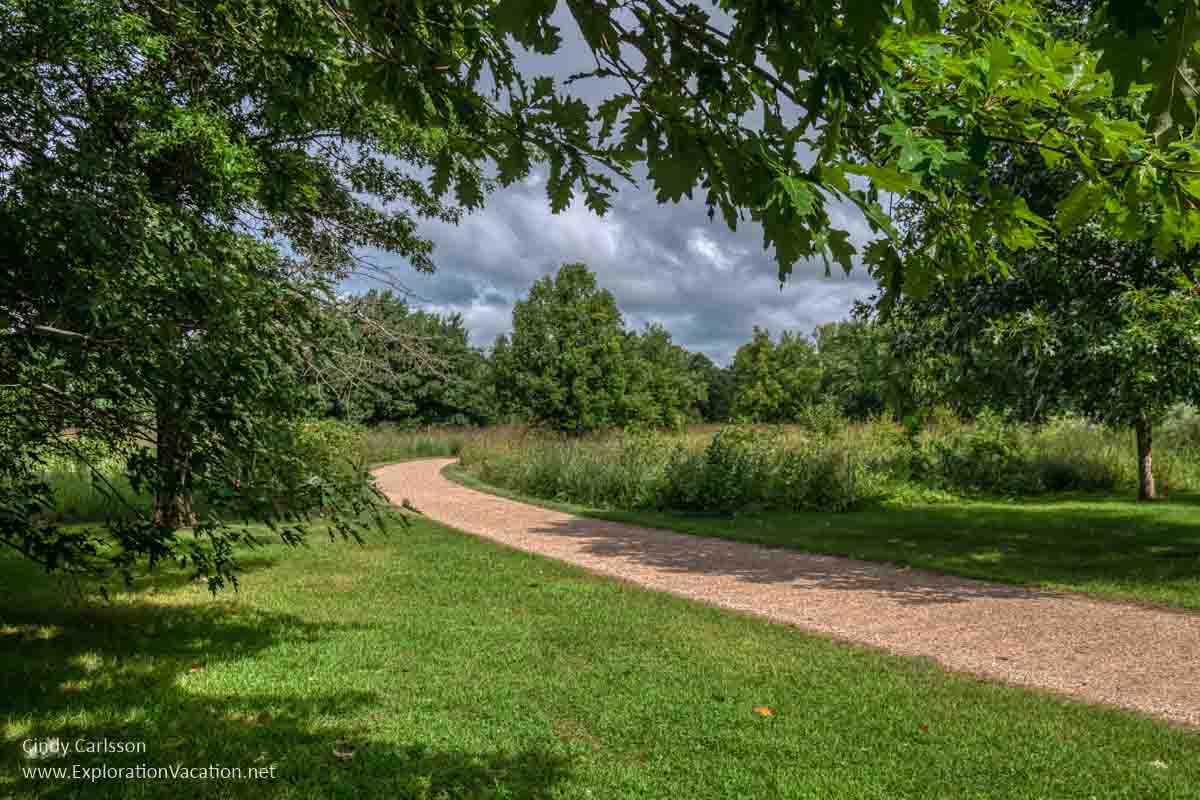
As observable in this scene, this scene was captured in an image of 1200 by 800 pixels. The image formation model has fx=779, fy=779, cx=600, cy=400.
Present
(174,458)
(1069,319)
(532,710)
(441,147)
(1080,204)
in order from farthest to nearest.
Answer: (1069,319)
(532,710)
(174,458)
(441,147)
(1080,204)

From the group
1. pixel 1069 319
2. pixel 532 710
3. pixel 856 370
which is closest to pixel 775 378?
pixel 856 370

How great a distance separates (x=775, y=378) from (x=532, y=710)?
4086cm

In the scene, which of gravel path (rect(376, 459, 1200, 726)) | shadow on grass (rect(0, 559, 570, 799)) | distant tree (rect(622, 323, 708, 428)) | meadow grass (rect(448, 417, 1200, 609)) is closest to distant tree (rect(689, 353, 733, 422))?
distant tree (rect(622, 323, 708, 428))

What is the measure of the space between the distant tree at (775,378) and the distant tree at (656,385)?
12.8 feet

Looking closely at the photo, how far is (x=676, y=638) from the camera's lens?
5.77 meters

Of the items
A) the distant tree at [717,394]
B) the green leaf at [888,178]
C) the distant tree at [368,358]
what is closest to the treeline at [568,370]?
the distant tree at [368,358]

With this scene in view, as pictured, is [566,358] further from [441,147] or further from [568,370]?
[441,147]

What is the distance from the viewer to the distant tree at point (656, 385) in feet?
98.4

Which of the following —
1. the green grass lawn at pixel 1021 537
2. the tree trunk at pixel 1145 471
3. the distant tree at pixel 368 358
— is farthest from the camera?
the tree trunk at pixel 1145 471

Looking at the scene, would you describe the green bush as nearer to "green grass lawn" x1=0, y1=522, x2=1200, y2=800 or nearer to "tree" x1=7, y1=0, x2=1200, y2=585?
"green grass lawn" x1=0, y1=522, x2=1200, y2=800

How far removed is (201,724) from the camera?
13.5ft

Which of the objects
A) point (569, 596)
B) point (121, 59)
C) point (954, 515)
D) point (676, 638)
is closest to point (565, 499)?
point (954, 515)

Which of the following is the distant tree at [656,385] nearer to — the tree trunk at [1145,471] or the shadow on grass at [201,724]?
the tree trunk at [1145,471]

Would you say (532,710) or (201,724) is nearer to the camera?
(201,724)
